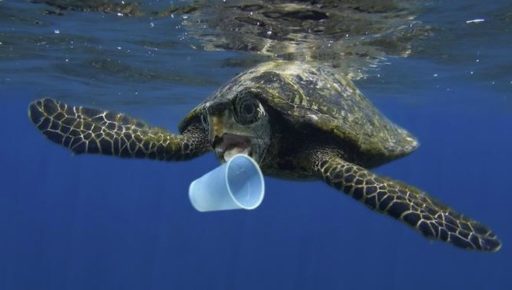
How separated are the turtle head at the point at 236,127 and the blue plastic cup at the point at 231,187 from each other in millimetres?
758

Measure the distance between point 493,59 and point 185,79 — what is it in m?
11.1

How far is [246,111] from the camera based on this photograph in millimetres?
6281

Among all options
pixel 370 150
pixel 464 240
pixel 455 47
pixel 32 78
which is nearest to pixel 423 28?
pixel 455 47

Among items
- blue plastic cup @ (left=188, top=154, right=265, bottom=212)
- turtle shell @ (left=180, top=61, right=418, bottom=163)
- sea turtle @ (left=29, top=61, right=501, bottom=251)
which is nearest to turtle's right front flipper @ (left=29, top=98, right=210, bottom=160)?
sea turtle @ (left=29, top=61, right=501, bottom=251)

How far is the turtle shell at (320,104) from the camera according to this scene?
22.8 ft

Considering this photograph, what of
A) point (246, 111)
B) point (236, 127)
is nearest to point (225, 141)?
point (236, 127)

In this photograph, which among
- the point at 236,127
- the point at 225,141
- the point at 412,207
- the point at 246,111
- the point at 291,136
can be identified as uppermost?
the point at 246,111

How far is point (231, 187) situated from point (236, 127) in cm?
99

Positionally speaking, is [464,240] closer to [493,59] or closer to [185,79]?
[493,59]

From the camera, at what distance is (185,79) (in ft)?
69.6

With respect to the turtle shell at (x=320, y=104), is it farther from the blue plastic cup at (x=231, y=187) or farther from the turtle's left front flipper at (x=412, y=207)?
the blue plastic cup at (x=231, y=187)

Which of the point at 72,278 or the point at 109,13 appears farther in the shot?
the point at 72,278

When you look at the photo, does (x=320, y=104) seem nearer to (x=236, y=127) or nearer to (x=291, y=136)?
(x=291, y=136)

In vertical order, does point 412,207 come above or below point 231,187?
below
